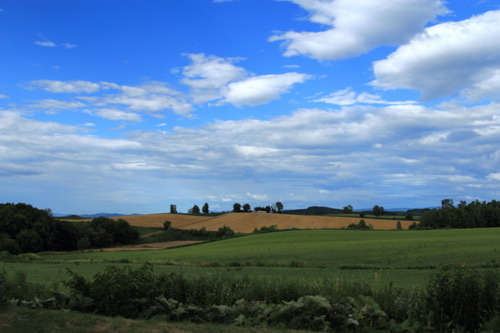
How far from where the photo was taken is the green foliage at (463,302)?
8461 mm

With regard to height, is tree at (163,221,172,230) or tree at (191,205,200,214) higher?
tree at (191,205,200,214)

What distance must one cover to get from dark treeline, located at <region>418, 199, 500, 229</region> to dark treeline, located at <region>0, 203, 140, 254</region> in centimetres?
7386

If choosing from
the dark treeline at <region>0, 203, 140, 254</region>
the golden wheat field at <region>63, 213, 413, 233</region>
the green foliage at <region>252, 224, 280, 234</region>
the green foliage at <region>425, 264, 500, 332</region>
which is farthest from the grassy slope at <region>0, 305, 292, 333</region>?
the golden wheat field at <region>63, 213, 413, 233</region>

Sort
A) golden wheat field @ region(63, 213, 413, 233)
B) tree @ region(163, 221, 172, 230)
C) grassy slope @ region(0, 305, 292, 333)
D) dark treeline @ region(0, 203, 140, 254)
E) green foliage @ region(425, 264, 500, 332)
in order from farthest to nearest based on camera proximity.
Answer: tree @ region(163, 221, 172, 230), golden wheat field @ region(63, 213, 413, 233), dark treeline @ region(0, 203, 140, 254), green foliage @ region(425, 264, 500, 332), grassy slope @ region(0, 305, 292, 333)

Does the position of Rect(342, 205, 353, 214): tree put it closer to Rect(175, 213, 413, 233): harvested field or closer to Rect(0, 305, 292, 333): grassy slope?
Rect(175, 213, 413, 233): harvested field

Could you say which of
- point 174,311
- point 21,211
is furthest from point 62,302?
point 21,211

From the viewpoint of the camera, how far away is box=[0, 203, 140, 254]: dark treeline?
6656 cm

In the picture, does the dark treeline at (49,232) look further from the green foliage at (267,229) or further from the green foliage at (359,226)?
the green foliage at (359,226)

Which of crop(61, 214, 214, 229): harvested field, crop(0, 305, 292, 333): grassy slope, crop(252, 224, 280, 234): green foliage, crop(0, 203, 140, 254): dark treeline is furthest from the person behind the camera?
crop(61, 214, 214, 229): harvested field

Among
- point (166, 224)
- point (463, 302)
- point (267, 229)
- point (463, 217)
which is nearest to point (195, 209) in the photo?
point (166, 224)

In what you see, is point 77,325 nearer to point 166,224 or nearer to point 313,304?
point 313,304

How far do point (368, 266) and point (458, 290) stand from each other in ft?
59.0

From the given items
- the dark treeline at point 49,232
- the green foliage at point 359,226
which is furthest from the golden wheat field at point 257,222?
the dark treeline at point 49,232

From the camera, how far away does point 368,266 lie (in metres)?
25.7
